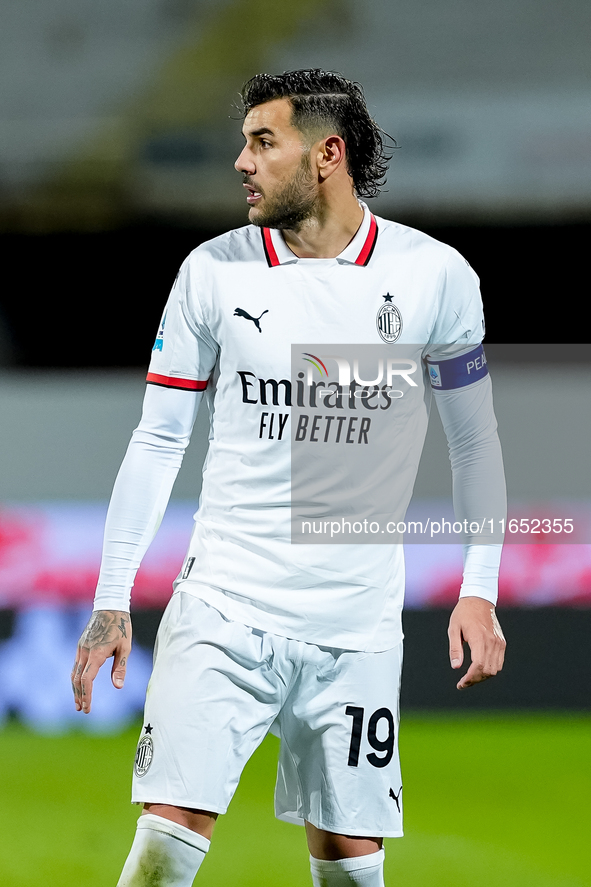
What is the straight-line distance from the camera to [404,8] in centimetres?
384

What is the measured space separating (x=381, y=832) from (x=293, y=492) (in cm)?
65

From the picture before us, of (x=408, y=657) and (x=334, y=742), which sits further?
(x=408, y=657)

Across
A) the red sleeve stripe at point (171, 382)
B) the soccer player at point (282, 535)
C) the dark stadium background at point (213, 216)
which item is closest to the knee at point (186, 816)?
the soccer player at point (282, 535)

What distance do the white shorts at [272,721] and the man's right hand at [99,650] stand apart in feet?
0.24

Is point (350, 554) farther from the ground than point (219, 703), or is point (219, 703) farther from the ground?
point (350, 554)

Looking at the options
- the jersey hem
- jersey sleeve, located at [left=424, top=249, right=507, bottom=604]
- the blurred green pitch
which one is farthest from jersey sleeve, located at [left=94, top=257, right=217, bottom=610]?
the blurred green pitch

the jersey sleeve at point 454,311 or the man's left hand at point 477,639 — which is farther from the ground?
the jersey sleeve at point 454,311

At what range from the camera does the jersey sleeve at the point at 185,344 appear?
191cm

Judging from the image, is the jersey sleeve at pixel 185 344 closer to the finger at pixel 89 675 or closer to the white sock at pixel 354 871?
the finger at pixel 89 675

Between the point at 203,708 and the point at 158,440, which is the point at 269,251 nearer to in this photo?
the point at 158,440

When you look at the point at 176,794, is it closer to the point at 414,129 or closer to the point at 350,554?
the point at 350,554

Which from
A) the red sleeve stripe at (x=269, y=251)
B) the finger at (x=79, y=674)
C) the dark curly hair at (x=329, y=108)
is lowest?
the finger at (x=79, y=674)

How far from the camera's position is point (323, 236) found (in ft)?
6.57

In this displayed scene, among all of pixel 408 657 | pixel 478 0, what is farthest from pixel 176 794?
pixel 478 0
